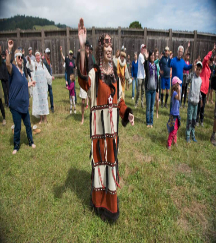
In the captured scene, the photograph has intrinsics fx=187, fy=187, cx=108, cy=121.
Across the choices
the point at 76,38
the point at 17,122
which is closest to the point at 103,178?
the point at 17,122

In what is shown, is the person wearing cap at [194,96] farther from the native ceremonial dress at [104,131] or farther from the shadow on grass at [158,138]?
the native ceremonial dress at [104,131]

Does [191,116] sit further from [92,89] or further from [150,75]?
[92,89]

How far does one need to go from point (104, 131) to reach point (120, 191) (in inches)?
62.1

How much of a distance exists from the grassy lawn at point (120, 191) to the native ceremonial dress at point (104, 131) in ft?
1.50

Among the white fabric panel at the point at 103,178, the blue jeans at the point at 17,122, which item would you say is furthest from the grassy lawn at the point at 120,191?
the white fabric panel at the point at 103,178

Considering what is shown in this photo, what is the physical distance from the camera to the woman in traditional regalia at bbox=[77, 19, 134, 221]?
262 centimetres

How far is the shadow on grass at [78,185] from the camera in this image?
357cm

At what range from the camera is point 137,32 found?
1608 centimetres

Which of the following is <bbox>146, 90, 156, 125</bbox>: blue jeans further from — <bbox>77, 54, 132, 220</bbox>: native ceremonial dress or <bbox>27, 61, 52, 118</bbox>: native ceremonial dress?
<bbox>77, 54, 132, 220</bbox>: native ceremonial dress

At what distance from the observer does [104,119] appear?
2732 millimetres

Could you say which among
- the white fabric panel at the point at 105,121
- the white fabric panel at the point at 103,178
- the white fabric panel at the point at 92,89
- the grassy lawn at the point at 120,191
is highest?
the white fabric panel at the point at 92,89

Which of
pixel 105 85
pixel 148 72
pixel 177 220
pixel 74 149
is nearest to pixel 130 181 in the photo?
pixel 177 220

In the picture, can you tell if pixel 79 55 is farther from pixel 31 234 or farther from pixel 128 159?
pixel 128 159

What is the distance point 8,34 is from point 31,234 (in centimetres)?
1738
